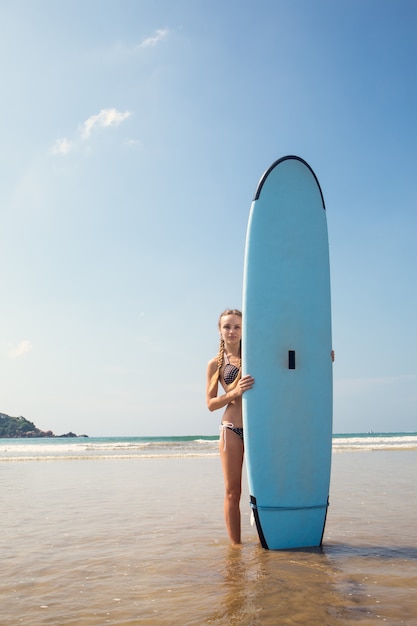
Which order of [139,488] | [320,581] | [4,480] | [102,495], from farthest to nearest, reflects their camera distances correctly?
[4,480] < [139,488] < [102,495] < [320,581]

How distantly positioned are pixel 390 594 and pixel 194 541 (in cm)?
172

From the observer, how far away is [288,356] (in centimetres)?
367

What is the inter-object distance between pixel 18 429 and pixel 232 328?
215ft

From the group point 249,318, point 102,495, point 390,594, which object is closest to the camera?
point 390,594

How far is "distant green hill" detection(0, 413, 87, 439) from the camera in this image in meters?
61.6

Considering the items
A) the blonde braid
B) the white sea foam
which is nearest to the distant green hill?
the white sea foam

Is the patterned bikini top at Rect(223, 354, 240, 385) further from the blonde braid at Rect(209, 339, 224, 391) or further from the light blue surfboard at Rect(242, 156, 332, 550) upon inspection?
the light blue surfboard at Rect(242, 156, 332, 550)

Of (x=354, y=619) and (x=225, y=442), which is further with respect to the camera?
(x=225, y=442)

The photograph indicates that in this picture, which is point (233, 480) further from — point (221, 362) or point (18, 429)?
point (18, 429)

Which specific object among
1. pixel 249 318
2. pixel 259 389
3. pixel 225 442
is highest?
pixel 249 318

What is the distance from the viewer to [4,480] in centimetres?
842

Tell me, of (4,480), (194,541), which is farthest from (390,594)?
(4,480)

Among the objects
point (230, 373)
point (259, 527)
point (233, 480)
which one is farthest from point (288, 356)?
point (259, 527)

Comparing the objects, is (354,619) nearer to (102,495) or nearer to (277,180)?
(277,180)
